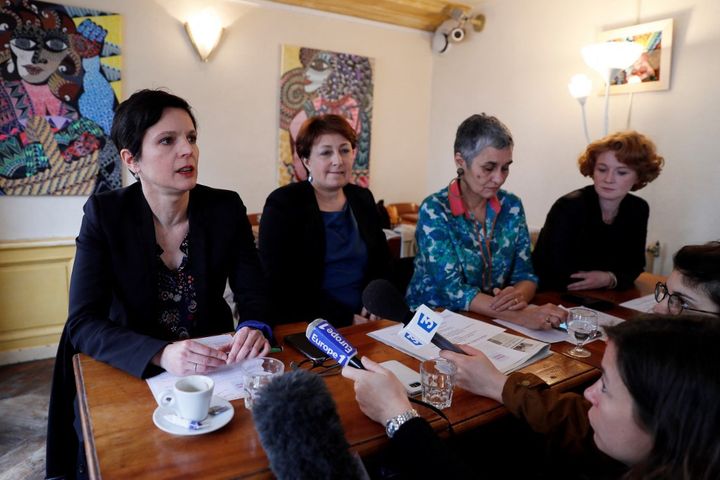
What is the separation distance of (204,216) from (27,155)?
7.58 ft

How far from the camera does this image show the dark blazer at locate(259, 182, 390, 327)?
210cm

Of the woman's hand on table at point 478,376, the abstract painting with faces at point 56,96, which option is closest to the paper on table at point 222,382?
the woman's hand on table at point 478,376

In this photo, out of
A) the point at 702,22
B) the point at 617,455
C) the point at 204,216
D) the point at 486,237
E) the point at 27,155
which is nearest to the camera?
the point at 617,455

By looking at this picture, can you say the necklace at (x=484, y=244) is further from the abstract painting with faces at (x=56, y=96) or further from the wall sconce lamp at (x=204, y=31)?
the abstract painting with faces at (x=56, y=96)

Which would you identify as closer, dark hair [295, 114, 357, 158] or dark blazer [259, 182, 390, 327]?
dark blazer [259, 182, 390, 327]

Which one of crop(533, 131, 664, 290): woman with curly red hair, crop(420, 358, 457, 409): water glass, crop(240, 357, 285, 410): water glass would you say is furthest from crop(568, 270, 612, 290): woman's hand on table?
crop(240, 357, 285, 410): water glass

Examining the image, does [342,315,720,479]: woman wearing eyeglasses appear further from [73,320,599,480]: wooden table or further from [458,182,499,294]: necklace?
[458,182,499,294]: necklace

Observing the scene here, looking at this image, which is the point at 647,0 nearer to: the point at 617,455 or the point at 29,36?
the point at 617,455

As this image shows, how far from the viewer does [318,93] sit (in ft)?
14.1

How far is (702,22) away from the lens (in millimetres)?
2992

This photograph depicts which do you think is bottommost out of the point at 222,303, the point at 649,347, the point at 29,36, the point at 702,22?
the point at 222,303

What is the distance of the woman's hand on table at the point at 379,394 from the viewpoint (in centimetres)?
102

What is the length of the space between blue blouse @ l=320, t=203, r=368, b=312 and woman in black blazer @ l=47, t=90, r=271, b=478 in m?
0.50

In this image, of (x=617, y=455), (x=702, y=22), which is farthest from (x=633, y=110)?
(x=617, y=455)
